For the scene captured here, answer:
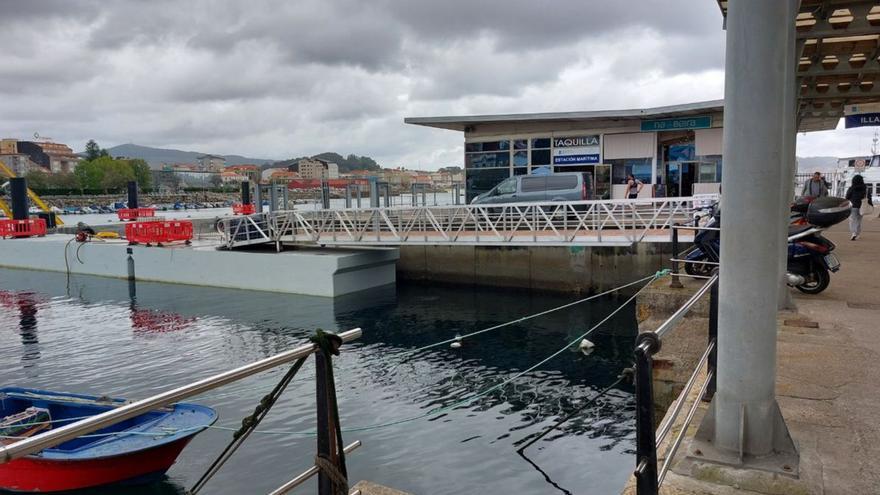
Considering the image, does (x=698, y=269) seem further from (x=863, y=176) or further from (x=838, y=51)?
(x=863, y=176)

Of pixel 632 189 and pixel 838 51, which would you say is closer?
pixel 838 51

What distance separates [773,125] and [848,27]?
5.27 meters

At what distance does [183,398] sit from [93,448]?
6.26 metres

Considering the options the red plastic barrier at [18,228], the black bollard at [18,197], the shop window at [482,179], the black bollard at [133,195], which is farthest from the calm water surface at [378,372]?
the black bollard at [133,195]

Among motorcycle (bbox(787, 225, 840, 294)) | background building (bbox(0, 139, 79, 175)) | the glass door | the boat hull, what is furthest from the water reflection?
background building (bbox(0, 139, 79, 175))

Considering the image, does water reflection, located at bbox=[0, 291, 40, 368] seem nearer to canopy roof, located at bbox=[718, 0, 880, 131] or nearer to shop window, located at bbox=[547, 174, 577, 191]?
canopy roof, located at bbox=[718, 0, 880, 131]

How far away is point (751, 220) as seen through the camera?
11.1ft

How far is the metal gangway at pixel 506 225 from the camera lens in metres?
16.9

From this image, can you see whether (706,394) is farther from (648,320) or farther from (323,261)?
(323,261)

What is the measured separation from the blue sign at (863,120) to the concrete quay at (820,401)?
35.4 feet

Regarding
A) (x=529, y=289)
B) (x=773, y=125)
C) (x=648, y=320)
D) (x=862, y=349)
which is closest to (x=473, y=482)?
(x=648, y=320)

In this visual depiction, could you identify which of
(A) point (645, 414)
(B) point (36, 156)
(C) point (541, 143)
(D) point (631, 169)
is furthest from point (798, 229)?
(B) point (36, 156)

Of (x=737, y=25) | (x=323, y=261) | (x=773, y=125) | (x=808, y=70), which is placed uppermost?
(x=808, y=70)

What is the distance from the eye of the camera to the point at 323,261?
66.9ft
